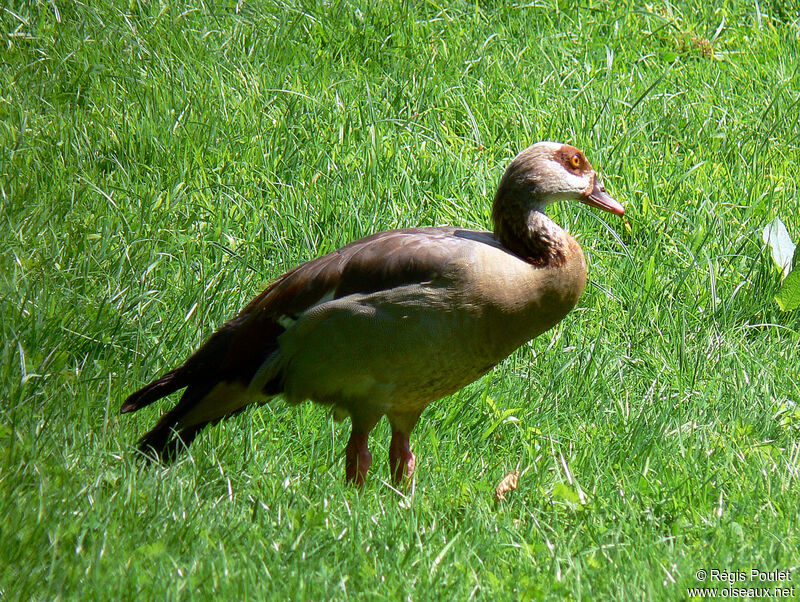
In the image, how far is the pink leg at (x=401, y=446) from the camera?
4270 millimetres

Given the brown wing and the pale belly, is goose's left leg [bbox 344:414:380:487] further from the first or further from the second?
the brown wing

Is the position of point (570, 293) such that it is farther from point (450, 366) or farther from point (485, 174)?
point (485, 174)

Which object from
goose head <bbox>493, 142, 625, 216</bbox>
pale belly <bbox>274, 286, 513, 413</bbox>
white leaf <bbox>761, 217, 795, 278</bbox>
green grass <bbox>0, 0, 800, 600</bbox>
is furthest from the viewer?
white leaf <bbox>761, 217, 795, 278</bbox>

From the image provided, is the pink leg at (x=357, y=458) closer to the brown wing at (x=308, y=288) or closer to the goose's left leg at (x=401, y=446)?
the goose's left leg at (x=401, y=446)

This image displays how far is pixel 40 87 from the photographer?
657 centimetres

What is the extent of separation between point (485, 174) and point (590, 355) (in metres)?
1.57

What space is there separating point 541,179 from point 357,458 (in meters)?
1.36

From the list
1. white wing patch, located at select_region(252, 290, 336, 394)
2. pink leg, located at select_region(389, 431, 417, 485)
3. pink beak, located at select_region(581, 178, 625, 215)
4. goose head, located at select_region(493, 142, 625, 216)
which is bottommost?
pink leg, located at select_region(389, 431, 417, 485)

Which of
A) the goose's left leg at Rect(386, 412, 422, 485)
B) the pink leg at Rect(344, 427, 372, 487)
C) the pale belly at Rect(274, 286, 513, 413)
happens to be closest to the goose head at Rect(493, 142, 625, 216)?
the pale belly at Rect(274, 286, 513, 413)

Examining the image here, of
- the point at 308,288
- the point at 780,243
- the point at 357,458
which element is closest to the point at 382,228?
the point at 308,288

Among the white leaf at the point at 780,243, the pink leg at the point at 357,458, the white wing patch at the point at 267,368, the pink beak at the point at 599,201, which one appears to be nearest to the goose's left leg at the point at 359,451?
the pink leg at the point at 357,458

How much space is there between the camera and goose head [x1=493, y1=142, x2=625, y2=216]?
415 centimetres

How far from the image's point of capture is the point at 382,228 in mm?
5582

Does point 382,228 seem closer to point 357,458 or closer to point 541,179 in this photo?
point 541,179
